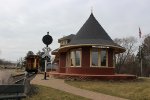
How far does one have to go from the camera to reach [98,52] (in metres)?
30.2

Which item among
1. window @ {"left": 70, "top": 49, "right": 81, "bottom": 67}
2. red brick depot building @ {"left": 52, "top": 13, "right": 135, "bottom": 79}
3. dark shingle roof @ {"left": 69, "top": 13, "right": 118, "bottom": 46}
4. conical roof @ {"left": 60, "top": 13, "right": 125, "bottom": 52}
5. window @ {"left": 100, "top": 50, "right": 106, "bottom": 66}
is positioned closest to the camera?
conical roof @ {"left": 60, "top": 13, "right": 125, "bottom": 52}

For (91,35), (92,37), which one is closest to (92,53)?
(92,37)

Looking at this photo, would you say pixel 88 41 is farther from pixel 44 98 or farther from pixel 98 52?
pixel 44 98

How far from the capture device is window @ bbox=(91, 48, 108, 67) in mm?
30172

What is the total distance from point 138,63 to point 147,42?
267 inches

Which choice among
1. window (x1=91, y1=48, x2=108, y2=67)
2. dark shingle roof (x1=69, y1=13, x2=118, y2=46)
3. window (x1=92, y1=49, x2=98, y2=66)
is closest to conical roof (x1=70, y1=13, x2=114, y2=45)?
dark shingle roof (x1=69, y1=13, x2=118, y2=46)

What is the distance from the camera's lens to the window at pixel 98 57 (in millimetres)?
30172

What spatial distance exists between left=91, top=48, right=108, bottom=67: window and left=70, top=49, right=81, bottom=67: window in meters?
1.46

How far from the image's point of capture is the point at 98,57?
3008 centimetres

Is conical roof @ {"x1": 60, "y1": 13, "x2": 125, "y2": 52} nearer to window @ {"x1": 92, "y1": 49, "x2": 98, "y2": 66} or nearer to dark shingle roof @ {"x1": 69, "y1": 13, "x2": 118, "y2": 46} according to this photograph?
dark shingle roof @ {"x1": 69, "y1": 13, "x2": 118, "y2": 46}

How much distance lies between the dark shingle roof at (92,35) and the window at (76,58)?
113 centimetres

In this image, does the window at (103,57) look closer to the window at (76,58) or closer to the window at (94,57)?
the window at (94,57)

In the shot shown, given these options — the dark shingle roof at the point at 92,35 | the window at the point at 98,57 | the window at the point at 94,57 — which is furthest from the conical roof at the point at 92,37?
the window at the point at 94,57

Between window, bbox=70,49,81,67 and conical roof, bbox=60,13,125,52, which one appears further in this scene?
window, bbox=70,49,81,67
